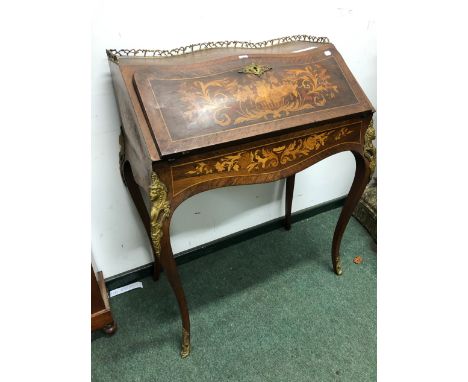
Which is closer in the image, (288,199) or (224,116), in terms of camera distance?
(224,116)

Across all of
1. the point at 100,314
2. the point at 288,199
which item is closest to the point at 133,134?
the point at 100,314

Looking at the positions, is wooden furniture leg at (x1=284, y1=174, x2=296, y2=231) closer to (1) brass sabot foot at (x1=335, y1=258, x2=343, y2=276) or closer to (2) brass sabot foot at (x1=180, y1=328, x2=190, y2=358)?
(1) brass sabot foot at (x1=335, y1=258, x2=343, y2=276)

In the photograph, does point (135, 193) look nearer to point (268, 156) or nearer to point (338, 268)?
point (268, 156)

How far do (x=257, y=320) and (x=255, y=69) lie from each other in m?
0.88

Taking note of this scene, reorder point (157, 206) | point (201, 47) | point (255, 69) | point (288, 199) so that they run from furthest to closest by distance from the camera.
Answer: point (288, 199), point (201, 47), point (255, 69), point (157, 206)

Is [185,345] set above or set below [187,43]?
below

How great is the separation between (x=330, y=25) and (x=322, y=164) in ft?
2.02

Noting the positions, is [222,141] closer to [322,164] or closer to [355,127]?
[355,127]

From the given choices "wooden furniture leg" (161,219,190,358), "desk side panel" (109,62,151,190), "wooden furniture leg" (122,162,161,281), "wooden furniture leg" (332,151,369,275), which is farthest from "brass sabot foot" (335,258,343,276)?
"desk side panel" (109,62,151,190)

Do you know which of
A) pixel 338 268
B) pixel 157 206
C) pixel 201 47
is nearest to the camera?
pixel 157 206

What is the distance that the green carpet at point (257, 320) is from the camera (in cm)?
113

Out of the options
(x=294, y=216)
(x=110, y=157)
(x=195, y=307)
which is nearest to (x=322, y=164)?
(x=294, y=216)

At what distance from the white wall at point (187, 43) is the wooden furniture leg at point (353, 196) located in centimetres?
36

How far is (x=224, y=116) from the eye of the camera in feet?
2.87
